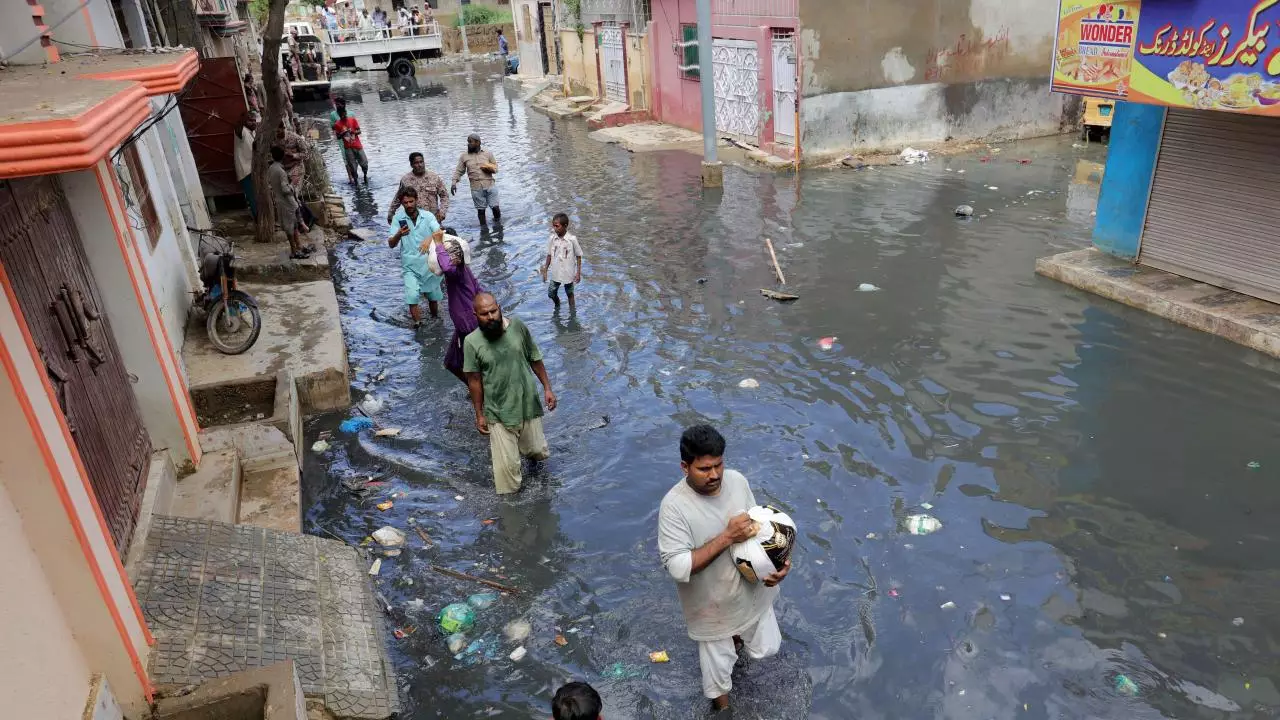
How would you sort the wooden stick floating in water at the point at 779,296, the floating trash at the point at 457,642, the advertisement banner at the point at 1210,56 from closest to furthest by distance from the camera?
the floating trash at the point at 457,642
the advertisement banner at the point at 1210,56
the wooden stick floating in water at the point at 779,296

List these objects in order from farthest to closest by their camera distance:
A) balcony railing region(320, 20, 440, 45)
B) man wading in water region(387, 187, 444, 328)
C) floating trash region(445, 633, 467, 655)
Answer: balcony railing region(320, 20, 440, 45) < man wading in water region(387, 187, 444, 328) < floating trash region(445, 633, 467, 655)

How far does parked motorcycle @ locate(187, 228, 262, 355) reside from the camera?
8414 millimetres

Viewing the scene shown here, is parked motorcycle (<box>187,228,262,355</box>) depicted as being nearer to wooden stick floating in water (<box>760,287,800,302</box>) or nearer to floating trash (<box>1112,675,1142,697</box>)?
wooden stick floating in water (<box>760,287,800,302</box>)

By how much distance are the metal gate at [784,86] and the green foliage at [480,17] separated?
43897 millimetres

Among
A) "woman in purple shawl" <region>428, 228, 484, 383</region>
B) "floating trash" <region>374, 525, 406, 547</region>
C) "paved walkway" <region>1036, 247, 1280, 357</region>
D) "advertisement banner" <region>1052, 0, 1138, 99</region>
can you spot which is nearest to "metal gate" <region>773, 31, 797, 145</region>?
"advertisement banner" <region>1052, 0, 1138, 99</region>

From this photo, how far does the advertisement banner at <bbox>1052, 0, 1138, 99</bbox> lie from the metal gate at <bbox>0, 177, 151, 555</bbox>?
994 cm

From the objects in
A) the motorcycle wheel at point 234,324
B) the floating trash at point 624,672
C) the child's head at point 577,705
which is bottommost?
the floating trash at point 624,672

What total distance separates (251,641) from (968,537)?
14.7 ft

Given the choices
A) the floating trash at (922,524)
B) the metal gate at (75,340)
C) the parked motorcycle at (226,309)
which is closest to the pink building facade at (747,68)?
the parked motorcycle at (226,309)

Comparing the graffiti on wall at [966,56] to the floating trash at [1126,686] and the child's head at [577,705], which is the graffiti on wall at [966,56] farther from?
the child's head at [577,705]

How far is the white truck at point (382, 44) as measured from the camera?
1842 inches

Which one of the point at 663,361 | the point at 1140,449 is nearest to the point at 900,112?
the point at 663,361

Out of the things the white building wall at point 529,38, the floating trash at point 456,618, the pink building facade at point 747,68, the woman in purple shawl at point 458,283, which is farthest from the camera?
the white building wall at point 529,38

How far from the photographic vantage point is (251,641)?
4312 mm
